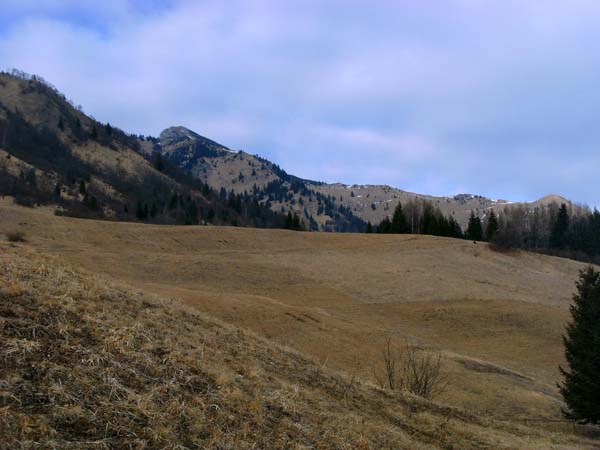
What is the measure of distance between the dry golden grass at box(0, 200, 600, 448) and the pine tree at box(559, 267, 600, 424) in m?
1.02

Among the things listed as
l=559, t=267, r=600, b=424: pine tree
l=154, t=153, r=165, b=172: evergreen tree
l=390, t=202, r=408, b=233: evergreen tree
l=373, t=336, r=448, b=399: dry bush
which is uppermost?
l=154, t=153, r=165, b=172: evergreen tree

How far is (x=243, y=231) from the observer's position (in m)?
63.9

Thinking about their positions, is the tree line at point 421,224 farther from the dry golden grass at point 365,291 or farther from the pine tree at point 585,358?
the pine tree at point 585,358

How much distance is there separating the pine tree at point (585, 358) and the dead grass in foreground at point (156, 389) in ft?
26.5

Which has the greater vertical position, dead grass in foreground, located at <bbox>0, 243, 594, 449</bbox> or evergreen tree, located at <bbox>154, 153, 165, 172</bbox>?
evergreen tree, located at <bbox>154, 153, 165, 172</bbox>

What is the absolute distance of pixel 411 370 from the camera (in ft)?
75.3

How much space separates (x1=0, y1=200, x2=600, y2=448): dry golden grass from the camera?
930 inches

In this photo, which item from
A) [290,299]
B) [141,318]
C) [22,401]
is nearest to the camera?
[22,401]

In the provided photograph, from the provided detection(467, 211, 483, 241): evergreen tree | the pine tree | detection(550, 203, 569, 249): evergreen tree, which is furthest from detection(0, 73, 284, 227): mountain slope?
the pine tree

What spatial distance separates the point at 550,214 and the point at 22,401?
12867cm

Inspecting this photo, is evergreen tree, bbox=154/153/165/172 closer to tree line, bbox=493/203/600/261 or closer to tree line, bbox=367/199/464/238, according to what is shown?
tree line, bbox=367/199/464/238

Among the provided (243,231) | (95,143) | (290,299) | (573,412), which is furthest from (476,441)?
(95,143)

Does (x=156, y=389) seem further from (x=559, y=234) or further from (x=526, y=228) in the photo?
(x=559, y=234)

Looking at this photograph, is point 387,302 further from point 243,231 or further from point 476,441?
point 476,441
